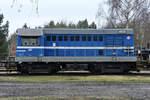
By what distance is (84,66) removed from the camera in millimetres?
17891

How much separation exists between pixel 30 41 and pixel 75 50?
402 centimetres

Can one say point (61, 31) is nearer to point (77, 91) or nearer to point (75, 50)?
point (75, 50)

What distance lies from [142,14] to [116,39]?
1590 cm

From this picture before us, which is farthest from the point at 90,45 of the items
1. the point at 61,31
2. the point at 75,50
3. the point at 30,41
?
the point at 30,41

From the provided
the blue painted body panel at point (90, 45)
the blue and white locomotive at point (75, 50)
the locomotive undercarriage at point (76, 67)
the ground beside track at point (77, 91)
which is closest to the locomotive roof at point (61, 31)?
the blue and white locomotive at point (75, 50)

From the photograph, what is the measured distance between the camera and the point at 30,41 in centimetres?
1772

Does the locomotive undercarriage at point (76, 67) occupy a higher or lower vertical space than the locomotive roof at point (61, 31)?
lower

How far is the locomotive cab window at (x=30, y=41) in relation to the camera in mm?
17641

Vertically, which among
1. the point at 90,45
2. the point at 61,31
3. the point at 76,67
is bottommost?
the point at 76,67

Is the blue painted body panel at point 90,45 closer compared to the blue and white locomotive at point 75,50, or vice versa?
the blue and white locomotive at point 75,50

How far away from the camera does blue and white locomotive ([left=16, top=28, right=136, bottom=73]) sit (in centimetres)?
1762

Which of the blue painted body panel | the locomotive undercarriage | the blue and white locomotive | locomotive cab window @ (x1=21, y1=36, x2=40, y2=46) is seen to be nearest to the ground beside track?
the locomotive undercarriage

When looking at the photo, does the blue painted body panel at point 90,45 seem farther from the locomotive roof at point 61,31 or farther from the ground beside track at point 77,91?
the ground beside track at point 77,91

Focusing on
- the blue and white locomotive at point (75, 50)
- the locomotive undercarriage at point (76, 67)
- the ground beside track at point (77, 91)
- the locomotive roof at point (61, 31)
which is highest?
the locomotive roof at point (61, 31)
